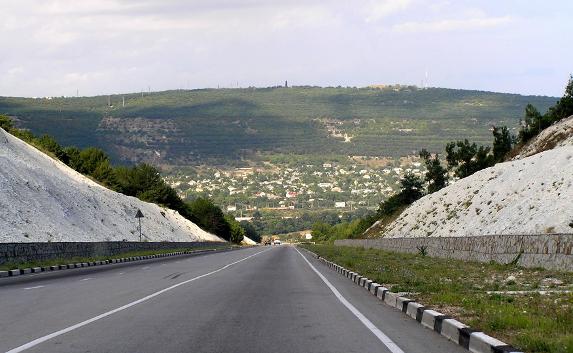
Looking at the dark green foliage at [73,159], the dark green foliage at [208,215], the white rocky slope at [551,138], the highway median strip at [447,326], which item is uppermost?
the white rocky slope at [551,138]

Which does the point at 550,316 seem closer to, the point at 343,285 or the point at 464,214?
the point at 343,285

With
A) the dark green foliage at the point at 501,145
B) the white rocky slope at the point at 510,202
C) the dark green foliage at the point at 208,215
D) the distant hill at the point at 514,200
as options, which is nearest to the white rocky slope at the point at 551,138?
the distant hill at the point at 514,200

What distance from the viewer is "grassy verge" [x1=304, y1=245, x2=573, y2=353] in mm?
10257

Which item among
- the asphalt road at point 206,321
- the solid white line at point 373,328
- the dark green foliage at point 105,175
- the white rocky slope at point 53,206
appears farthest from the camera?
the dark green foliage at point 105,175

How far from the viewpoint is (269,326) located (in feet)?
43.3

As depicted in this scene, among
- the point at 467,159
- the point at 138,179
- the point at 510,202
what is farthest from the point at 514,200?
the point at 138,179

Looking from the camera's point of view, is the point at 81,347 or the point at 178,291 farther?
→ the point at 178,291

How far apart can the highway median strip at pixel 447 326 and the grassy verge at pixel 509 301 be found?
24 centimetres

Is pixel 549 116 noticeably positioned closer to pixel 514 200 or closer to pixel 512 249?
pixel 514 200

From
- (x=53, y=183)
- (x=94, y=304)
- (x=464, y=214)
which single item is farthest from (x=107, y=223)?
(x=94, y=304)

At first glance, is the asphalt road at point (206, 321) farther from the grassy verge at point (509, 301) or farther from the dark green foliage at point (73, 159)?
the dark green foliage at point (73, 159)

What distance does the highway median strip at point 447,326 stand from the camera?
9938 millimetres

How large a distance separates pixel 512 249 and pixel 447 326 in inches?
701

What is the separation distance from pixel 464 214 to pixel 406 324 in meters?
47.1
